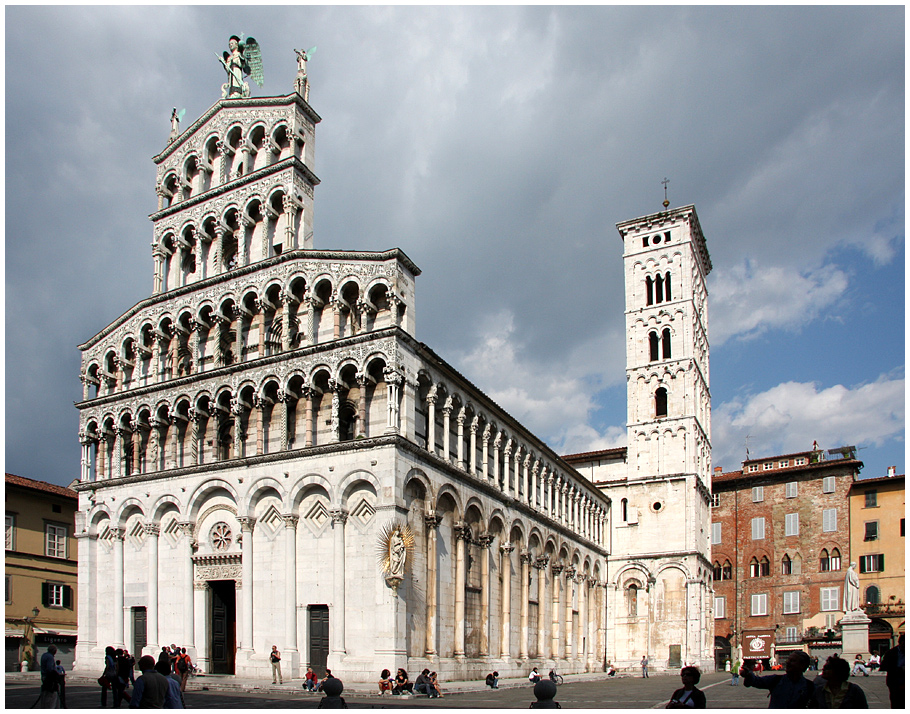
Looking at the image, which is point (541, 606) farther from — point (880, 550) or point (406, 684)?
point (880, 550)

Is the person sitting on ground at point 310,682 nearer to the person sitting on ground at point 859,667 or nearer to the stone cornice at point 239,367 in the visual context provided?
the stone cornice at point 239,367

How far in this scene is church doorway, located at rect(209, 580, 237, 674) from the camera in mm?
32906

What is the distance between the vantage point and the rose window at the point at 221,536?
33.0 metres

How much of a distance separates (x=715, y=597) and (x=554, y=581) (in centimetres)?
2502

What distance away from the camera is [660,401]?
→ 199 ft

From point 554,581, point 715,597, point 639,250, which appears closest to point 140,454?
point 554,581

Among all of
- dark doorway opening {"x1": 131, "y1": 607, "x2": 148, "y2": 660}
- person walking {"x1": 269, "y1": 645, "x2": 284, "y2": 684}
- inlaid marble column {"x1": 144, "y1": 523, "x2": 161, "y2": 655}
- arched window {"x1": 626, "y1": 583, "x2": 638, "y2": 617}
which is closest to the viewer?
person walking {"x1": 269, "y1": 645, "x2": 284, "y2": 684}

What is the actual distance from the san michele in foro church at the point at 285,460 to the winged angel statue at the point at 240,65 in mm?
135

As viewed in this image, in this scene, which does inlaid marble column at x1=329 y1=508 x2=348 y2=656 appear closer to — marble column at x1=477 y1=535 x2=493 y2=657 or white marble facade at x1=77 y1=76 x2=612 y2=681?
white marble facade at x1=77 y1=76 x2=612 y2=681

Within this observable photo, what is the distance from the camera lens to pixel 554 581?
4600 centimetres

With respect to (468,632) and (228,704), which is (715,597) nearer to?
(468,632)

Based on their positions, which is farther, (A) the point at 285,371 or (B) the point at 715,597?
(B) the point at 715,597

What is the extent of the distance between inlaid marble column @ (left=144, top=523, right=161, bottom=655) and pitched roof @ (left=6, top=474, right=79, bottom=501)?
38.0 feet

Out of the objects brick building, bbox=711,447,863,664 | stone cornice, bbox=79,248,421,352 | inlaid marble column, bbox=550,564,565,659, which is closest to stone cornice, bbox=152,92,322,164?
stone cornice, bbox=79,248,421,352
